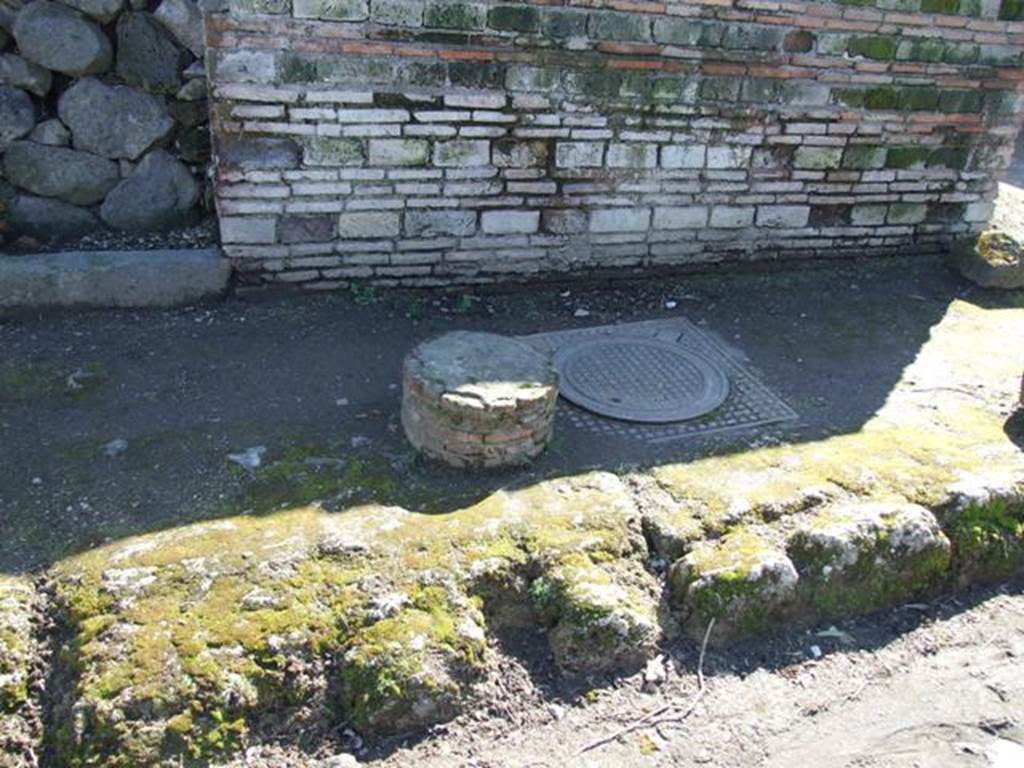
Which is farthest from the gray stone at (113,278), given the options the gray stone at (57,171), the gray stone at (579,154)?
the gray stone at (579,154)

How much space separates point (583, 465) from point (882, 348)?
7.80 feet

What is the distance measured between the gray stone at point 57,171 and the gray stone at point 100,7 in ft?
2.53

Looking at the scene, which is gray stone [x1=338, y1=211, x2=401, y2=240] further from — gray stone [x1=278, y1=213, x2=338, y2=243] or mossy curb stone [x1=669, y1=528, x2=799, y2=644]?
mossy curb stone [x1=669, y1=528, x2=799, y2=644]

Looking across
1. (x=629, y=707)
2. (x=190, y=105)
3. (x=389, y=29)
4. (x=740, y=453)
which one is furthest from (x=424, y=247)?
(x=629, y=707)

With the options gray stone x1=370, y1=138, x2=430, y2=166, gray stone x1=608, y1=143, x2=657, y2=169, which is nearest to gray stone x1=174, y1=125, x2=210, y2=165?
gray stone x1=370, y1=138, x2=430, y2=166

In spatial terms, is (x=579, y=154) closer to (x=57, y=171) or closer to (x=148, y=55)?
(x=148, y=55)

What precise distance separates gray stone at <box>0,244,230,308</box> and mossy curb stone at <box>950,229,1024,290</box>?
4957mm

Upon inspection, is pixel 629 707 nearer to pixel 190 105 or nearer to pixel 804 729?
pixel 804 729

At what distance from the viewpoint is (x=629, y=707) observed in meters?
3.39

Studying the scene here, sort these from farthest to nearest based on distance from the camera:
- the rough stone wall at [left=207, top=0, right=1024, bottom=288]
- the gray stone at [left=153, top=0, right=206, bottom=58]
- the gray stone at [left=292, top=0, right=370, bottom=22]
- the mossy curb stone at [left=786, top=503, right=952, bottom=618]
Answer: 1. the gray stone at [left=153, top=0, right=206, bottom=58]
2. the rough stone wall at [left=207, top=0, right=1024, bottom=288]
3. the gray stone at [left=292, top=0, right=370, bottom=22]
4. the mossy curb stone at [left=786, top=503, right=952, bottom=618]

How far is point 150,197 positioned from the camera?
5570 millimetres

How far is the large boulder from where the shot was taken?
212 inches

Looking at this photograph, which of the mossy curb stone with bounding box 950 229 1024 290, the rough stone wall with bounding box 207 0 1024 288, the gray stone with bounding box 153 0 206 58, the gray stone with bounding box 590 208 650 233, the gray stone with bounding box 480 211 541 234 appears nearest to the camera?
the rough stone wall with bounding box 207 0 1024 288

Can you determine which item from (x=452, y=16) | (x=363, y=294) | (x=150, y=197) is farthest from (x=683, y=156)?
(x=150, y=197)
